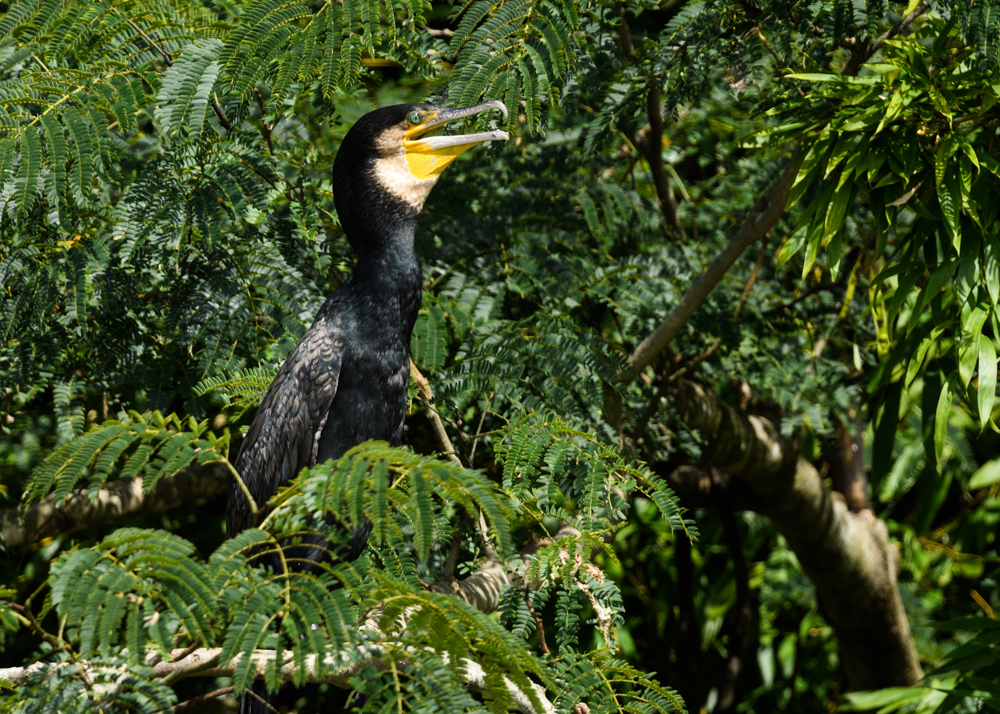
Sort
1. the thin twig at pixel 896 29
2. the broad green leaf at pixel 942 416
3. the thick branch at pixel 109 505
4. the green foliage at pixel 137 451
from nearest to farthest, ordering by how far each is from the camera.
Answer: the green foliage at pixel 137 451
the broad green leaf at pixel 942 416
the thin twig at pixel 896 29
the thick branch at pixel 109 505

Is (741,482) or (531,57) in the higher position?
(531,57)

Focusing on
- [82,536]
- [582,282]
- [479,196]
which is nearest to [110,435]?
[582,282]

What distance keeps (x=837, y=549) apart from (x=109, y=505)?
3079mm

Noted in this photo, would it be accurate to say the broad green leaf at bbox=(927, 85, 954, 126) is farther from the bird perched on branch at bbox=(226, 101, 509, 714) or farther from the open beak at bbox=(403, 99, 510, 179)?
the open beak at bbox=(403, 99, 510, 179)

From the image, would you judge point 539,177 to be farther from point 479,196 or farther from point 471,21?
A: point 471,21

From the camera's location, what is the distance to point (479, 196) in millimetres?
3285

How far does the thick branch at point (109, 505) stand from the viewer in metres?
2.97

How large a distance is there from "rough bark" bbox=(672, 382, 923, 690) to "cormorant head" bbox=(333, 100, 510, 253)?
5.90 feet

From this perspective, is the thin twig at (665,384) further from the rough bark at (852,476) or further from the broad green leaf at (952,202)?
the rough bark at (852,476)

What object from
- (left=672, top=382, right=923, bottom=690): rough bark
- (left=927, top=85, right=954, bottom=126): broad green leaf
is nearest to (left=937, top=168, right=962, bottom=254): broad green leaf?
(left=927, top=85, right=954, bottom=126): broad green leaf

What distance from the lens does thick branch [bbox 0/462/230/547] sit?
2.97 m

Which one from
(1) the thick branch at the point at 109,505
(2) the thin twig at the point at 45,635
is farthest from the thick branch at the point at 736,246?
(2) the thin twig at the point at 45,635

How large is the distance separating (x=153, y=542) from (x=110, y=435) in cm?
32

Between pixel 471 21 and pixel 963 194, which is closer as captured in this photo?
pixel 963 194
